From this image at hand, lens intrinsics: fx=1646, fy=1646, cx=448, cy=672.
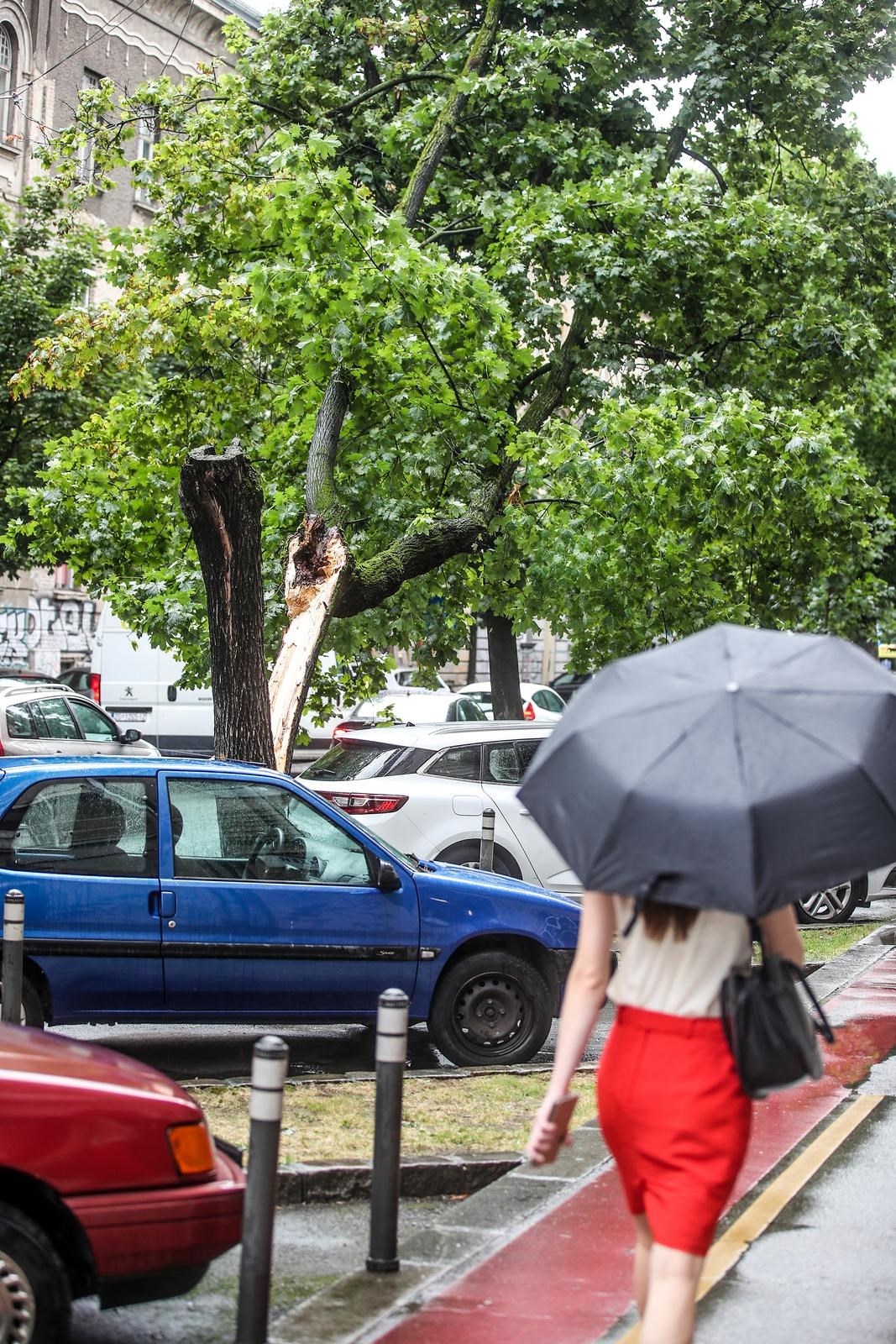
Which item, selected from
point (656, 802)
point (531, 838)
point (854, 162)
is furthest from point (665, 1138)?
point (854, 162)

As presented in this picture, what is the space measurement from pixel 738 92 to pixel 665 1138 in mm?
16149

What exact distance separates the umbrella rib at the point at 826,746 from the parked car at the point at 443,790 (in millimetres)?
9562

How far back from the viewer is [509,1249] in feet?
17.0

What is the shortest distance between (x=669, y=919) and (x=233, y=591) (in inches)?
312

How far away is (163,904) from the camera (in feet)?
25.8

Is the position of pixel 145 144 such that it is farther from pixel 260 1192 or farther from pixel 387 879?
pixel 260 1192

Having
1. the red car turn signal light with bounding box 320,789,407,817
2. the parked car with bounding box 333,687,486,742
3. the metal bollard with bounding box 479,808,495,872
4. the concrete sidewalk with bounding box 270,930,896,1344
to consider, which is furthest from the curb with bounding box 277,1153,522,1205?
the parked car with bounding box 333,687,486,742

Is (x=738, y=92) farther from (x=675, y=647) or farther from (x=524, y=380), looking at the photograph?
(x=675, y=647)

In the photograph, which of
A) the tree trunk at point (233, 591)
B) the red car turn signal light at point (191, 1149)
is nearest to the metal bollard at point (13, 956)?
the red car turn signal light at point (191, 1149)

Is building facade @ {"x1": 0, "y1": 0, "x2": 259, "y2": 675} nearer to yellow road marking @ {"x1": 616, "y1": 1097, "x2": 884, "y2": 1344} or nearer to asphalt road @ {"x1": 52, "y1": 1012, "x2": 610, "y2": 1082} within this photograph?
asphalt road @ {"x1": 52, "y1": 1012, "x2": 610, "y2": 1082}

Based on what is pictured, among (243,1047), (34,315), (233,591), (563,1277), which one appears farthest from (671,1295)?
(34,315)

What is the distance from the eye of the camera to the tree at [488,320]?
1318 centimetres

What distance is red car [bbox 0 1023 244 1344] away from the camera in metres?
3.98

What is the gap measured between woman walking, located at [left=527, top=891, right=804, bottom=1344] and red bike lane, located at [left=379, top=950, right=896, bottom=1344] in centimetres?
94
